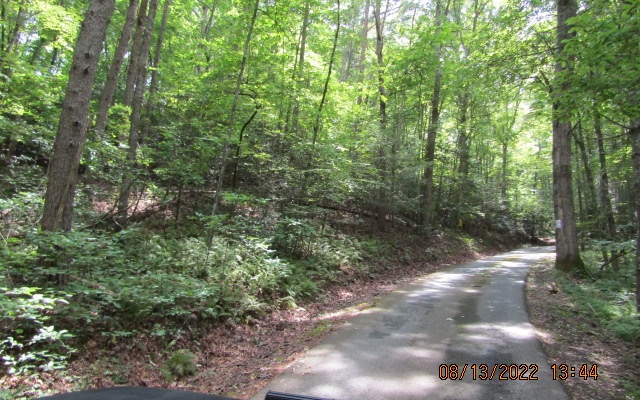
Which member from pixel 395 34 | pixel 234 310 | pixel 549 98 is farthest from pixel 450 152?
pixel 234 310

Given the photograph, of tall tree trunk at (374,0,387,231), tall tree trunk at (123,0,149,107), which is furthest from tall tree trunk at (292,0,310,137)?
tall tree trunk at (123,0,149,107)

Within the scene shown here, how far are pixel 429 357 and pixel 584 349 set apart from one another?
2709mm

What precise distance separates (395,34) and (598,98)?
76.1ft

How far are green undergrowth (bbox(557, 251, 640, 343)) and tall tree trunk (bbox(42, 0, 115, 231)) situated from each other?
10008 millimetres

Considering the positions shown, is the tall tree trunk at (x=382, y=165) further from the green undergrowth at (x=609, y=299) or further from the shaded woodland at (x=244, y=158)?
the green undergrowth at (x=609, y=299)

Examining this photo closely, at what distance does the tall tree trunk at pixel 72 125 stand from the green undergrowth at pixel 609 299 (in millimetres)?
10008

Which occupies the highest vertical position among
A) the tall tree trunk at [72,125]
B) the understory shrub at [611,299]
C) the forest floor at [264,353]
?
the tall tree trunk at [72,125]

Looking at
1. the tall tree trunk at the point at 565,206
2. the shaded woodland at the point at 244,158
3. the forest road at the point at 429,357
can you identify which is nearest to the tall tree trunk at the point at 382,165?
the shaded woodland at the point at 244,158

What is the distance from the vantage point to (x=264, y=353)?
240 inches

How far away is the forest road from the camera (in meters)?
4.31

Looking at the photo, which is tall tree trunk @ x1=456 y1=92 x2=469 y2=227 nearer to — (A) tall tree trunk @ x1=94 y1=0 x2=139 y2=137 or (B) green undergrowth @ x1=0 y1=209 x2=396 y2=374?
(B) green undergrowth @ x1=0 y1=209 x2=396 y2=374

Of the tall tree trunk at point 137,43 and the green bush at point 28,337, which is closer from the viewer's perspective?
the green bush at point 28,337

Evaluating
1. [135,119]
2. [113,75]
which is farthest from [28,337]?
[113,75]

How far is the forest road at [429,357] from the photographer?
4309 mm
